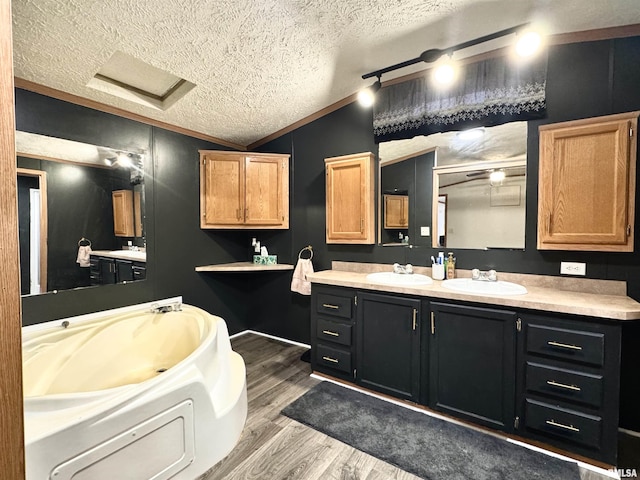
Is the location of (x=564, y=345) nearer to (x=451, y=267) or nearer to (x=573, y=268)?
(x=573, y=268)

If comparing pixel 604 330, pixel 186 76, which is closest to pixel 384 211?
pixel 604 330

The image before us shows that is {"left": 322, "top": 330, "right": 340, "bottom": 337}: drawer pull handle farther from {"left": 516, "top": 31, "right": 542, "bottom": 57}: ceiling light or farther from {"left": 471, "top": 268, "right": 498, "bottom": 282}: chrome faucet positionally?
{"left": 516, "top": 31, "right": 542, "bottom": 57}: ceiling light

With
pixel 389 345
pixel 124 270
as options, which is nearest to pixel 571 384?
pixel 389 345

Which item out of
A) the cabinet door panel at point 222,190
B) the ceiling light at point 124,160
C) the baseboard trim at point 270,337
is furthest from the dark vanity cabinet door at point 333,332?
the ceiling light at point 124,160

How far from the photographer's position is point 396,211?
2762 mm

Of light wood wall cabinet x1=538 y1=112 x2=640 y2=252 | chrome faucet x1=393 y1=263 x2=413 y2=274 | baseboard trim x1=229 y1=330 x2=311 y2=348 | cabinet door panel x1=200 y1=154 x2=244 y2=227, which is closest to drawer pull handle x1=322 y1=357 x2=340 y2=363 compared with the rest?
baseboard trim x1=229 y1=330 x2=311 y2=348

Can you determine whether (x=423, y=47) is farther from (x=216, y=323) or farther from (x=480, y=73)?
(x=216, y=323)

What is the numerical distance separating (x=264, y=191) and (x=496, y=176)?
2249 mm

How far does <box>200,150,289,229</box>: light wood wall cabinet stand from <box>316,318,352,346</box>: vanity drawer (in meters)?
1.25

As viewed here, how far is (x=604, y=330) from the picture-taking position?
158 cm

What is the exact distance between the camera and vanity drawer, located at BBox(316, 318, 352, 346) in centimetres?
249

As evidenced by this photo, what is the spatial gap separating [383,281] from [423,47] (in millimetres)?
1839

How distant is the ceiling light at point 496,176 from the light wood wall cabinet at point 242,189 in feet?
6.67

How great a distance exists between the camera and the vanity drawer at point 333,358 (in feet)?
8.20
